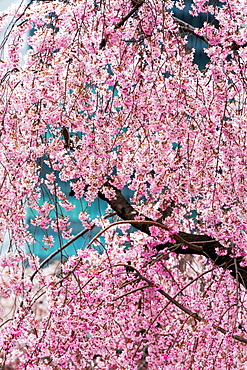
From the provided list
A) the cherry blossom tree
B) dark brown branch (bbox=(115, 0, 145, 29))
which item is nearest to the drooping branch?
the cherry blossom tree

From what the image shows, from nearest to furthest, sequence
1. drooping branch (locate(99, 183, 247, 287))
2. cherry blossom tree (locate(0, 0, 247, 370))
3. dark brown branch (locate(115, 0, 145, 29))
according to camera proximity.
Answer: cherry blossom tree (locate(0, 0, 247, 370))
dark brown branch (locate(115, 0, 145, 29))
drooping branch (locate(99, 183, 247, 287))

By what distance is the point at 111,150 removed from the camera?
2738mm

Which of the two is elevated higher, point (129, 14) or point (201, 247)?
point (129, 14)

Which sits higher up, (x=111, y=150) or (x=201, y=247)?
(x=111, y=150)

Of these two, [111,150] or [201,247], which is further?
[201,247]

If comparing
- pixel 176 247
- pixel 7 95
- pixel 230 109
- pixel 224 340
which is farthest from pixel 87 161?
pixel 224 340

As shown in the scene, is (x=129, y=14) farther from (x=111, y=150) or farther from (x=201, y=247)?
(x=201, y=247)

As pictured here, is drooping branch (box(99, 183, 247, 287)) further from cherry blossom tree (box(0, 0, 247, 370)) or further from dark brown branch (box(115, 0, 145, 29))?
dark brown branch (box(115, 0, 145, 29))

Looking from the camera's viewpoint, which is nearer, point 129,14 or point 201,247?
point 129,14

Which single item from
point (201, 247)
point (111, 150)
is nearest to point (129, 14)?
A: point (111, 150)

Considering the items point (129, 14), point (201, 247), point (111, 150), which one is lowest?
point (201, 247)

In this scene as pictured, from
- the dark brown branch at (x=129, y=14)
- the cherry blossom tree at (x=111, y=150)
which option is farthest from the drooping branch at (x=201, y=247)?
the dark brown branch at (x=129, y=14)

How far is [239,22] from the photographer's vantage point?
239cm

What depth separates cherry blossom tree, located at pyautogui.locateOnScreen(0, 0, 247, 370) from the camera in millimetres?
2398
